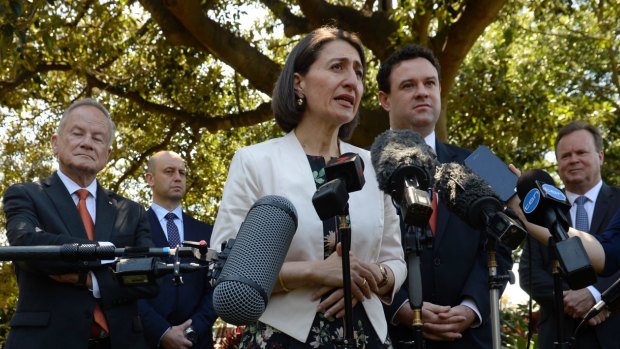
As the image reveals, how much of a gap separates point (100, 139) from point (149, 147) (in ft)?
36.0

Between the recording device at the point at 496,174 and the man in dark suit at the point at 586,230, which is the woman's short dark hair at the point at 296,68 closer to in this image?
the recording device at the point at 496,174

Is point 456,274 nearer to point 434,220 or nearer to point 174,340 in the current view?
point 434,220

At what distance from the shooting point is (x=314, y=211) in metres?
3.54

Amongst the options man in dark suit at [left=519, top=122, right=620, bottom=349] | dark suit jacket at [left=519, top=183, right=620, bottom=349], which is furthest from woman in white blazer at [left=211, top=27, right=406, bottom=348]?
dark suit jacket at [left=519, top=183, right=620, bottom=349]

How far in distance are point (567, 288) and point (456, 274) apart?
5.92 ft

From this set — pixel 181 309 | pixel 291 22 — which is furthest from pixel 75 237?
pixel 291 22

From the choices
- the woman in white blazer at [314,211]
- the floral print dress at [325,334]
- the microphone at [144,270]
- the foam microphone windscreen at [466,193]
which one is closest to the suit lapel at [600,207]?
the woman in white blazer at [314,211]

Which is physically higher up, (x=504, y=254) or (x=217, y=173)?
(x=217, y=173)

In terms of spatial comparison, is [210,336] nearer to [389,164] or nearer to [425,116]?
[425,116]

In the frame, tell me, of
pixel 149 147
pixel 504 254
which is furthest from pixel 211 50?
pixel 504 254

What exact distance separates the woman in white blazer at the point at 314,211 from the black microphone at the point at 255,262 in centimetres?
59

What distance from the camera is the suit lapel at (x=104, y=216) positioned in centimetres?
489

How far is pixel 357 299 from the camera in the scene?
11.4 ft

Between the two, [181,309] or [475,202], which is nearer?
[475,202]
